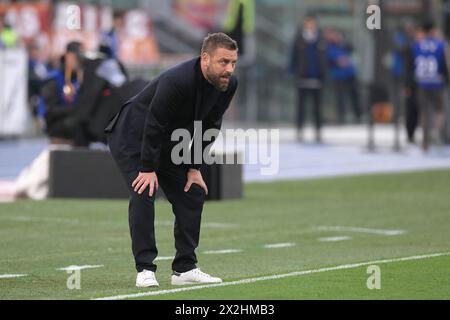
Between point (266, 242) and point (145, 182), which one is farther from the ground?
point (145, 182)

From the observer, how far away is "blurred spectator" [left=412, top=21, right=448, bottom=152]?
28.0m

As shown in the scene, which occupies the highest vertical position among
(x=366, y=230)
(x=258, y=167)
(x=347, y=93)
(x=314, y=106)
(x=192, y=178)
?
(x=192, y=178)

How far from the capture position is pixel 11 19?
35594 millimetres

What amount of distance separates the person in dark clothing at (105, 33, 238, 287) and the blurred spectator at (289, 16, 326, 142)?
21.0 meters

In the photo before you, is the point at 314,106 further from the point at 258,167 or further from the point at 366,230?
the point at 366,230

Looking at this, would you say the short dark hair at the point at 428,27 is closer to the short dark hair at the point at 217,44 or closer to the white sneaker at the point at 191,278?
the white sneaker at the point at 191,278

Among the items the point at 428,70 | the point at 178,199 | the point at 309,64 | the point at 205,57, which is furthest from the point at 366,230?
the point at 309,64

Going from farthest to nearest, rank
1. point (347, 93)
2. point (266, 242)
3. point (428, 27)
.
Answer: point (347, 93) → point (428, 27) → point (266, 242)

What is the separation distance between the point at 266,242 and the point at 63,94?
7844 millimetres

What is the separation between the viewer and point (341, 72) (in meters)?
36.9

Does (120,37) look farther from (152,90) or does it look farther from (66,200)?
(152,90)
